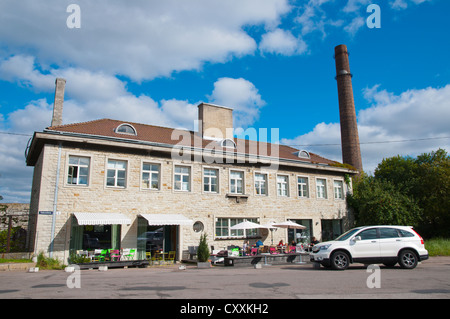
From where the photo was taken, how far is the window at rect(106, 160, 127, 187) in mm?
18422

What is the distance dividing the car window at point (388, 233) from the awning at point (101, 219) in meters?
11.4

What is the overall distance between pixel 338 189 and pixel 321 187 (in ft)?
6.30

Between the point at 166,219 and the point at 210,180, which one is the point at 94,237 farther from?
the point at 210,180

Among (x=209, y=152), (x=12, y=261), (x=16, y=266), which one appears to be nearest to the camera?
(x=16, y=266)

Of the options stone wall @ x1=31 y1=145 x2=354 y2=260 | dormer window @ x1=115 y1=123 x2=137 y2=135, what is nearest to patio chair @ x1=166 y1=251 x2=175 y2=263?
stone wall @ x1=31 y1=145 x2=354 y2=260

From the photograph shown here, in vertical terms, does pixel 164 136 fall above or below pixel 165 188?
above

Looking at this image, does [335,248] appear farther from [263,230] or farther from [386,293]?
[263,230]

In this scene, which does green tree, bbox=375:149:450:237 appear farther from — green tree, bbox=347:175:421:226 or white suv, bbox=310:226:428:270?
white suv, bbox=310:226:428:270

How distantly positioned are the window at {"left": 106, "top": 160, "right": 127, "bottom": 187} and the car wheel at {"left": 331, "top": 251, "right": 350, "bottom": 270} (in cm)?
1148

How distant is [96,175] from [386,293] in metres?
14.7

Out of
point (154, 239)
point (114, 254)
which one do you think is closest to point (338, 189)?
point (154, 239)

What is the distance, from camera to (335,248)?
12.4 meters

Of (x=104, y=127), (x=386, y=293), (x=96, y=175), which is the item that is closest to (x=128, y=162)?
(x=96, y=175)

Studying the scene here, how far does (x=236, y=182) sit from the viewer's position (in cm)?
2266
